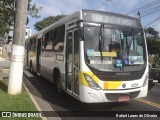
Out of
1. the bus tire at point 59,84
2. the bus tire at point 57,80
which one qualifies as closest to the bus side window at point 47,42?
the bus tire at point 57,80

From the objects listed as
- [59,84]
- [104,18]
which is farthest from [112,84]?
[59,84]

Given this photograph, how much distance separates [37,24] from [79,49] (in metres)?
67.4

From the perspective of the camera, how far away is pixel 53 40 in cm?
1231

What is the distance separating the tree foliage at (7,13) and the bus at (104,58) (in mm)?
5317

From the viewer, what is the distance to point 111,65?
854cm

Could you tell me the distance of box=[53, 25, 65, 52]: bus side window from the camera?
421 inches

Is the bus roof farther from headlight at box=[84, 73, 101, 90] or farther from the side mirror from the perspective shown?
headlight at box=[84, 73, 101, 90]

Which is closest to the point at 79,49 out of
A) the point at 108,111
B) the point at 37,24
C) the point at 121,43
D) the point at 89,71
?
the point at 89,71

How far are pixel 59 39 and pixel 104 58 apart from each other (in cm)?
315

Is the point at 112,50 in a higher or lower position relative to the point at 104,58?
higher

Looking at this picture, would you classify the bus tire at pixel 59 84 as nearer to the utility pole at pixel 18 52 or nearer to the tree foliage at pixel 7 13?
the utility pole at pixel 18 52

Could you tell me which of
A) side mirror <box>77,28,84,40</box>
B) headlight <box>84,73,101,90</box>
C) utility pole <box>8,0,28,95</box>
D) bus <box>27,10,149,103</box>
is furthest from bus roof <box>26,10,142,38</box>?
utility pole <box>8,0,28,95</box>

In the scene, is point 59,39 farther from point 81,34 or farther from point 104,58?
point 104,58

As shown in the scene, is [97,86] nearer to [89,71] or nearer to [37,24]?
[89,71]
